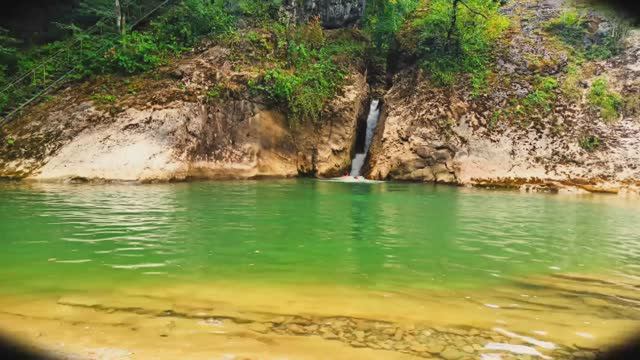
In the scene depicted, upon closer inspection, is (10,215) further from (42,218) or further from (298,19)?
(298,19)

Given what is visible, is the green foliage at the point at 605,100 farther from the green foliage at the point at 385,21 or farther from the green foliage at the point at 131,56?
the green foliage at the point at 131,56

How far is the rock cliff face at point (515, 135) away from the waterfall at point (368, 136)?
1.08 m

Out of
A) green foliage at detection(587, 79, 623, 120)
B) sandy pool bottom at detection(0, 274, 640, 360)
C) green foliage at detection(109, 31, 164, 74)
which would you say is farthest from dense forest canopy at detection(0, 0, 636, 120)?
sandy pool bottom at detection(0, 274, 640, 360)

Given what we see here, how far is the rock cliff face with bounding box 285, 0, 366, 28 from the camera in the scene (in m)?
25.7

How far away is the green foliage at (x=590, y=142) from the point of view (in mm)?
20188

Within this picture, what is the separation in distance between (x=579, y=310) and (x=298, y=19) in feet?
76.3

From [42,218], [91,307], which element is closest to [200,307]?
[91,307]

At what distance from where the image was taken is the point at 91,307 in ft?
13.9

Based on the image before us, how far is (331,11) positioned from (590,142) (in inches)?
568

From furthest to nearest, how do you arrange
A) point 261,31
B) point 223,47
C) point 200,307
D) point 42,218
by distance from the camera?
point 261,31 → point 223,47 → point 42,218 → point 200,307

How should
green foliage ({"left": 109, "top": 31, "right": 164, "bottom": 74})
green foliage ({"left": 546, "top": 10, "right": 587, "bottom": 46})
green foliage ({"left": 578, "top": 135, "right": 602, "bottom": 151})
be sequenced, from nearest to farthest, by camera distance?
1. green foliage ({"left": 578, "top": 135, "right": 602, "bottom": 151})
2. green foliage ({"left": 109, "top": 31, "right": 164, "bottom": 74})
3. green foliage ({"left": 546, "top": 10, "right": 587, "bottom": 46})

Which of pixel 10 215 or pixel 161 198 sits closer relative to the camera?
pixel 10 215

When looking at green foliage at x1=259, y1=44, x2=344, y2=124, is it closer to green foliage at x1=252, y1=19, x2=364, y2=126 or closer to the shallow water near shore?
green foliage at x1=252, y1=19, x2=364, y2=126

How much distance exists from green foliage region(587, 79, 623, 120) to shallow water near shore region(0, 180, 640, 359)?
1190 cm
